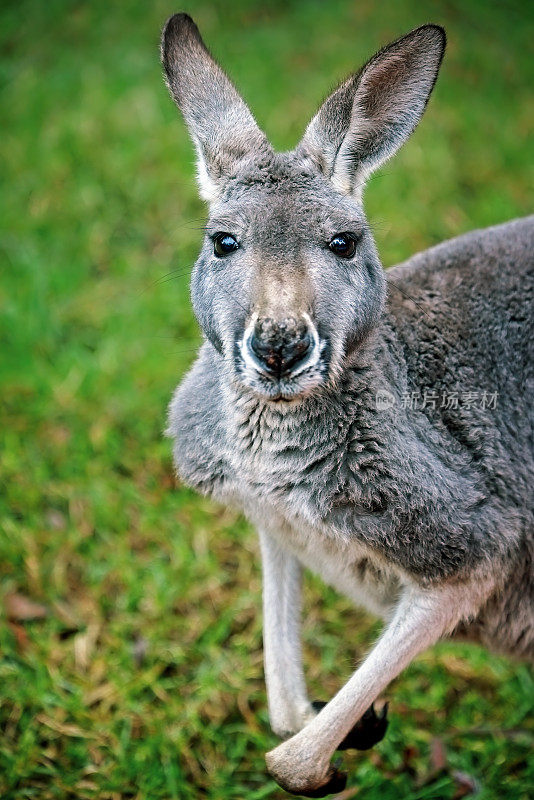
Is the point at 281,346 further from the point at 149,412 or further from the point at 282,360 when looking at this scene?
the point at 149,412

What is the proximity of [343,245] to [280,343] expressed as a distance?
50cm

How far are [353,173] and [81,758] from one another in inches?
101

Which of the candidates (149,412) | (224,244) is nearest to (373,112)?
(224,244)

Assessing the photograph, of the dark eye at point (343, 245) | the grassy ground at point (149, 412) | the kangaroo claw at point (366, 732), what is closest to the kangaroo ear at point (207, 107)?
the dark eye at point (343, 245)

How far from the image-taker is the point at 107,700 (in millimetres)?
3676

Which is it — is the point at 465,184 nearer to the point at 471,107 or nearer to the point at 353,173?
the point at 471,107

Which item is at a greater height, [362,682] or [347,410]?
[347,410]

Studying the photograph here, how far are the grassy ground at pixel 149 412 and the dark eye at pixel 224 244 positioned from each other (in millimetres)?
1666

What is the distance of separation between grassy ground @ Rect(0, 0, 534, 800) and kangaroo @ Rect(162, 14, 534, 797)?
→ 0.86 m

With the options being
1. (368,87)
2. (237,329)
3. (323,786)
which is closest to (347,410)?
(237,329)

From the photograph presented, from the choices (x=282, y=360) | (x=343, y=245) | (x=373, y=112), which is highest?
(x=373, y=112)

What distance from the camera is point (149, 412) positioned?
15.9 feet

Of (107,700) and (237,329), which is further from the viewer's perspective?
(107,700)

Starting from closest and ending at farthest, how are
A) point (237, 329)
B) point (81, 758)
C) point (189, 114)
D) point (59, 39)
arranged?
point (237, 329), point (189, 114), point (81, 758), point (59, 39)
